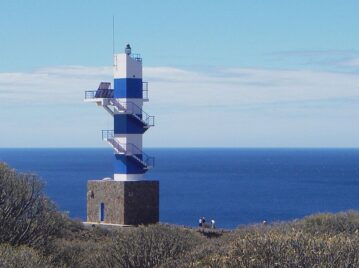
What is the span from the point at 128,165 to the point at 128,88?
113 inches

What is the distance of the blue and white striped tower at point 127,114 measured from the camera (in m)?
32.6

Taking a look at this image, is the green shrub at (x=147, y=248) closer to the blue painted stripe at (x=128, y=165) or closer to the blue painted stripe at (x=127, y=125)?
the blue painted stripe at (x=128, y=165)

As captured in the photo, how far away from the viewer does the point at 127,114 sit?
3256 centimetres

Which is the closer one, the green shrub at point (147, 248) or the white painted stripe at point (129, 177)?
the green shrub at point (147, 248)

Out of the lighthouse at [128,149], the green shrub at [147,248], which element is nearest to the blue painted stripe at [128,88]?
the lighthouse at [128,149]

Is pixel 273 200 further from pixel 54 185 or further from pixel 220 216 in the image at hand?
pixel 54 185

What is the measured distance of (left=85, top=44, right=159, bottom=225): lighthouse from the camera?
106 feet

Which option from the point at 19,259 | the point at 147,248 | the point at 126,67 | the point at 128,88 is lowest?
the point at 147,248

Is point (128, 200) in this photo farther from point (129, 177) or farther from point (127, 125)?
point (127, 125)

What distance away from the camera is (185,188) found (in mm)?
104875

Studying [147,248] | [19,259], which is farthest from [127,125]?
[19,259]

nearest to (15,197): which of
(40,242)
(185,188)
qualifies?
(40,242)

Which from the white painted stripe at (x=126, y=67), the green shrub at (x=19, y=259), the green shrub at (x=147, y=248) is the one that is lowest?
the green shrub at (x=147, y=248)

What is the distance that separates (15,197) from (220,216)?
48.4 m
